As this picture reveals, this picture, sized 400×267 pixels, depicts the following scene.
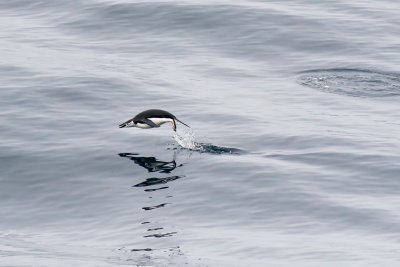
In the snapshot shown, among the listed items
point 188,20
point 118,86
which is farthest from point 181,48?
point 118,86

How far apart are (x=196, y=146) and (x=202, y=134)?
1654 millimetres

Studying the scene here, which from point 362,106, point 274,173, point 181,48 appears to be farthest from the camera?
point 181,48

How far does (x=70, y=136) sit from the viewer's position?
142 feet

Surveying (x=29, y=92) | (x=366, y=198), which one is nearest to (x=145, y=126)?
(x=366, y=198)

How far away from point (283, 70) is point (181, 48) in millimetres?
6486

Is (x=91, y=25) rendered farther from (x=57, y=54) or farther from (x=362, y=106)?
(x=362, y=106)

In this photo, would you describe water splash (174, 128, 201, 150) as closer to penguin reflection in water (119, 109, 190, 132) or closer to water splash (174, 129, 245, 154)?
water splash (174, 129, 245, 154)

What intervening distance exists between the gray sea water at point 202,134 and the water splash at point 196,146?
104 millimetres

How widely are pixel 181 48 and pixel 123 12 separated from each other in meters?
7.47

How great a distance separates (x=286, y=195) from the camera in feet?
118

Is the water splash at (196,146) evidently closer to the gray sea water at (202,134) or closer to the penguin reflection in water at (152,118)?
the gray sea water at (202,134)

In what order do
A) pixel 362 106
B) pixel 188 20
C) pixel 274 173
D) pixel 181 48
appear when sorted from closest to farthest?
pixel 274 173, pixel 362 106, pixel 181 48, pixel 188 20

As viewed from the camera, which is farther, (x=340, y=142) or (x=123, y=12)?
(x=123, y=12)

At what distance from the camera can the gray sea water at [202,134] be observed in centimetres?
3231
